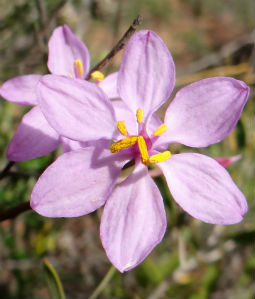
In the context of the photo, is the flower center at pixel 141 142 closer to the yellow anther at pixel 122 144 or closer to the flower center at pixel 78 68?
the yellow anther at pixel 122 144

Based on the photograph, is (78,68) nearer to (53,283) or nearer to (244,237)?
(53,283)

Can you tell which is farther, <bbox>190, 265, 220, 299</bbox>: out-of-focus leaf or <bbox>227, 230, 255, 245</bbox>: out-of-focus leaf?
<bbox>190, 265, 220, 299</bbox>: out-of-focus leaf

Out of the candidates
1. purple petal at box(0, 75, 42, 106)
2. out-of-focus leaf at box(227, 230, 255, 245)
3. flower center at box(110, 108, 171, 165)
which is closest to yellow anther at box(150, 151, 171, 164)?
flower center at box(110, 108, 171, 165)

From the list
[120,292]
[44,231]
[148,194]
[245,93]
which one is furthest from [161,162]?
[44,231]

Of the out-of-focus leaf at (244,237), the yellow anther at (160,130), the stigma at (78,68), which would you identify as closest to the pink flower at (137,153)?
the yellow anther at (160,130)

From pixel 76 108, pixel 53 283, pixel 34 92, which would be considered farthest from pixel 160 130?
pixel 53 283

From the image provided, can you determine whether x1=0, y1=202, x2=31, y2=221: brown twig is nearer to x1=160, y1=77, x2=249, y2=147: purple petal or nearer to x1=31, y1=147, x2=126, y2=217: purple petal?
x1=31, y1=147, x2=126, y2=217: purple petal
